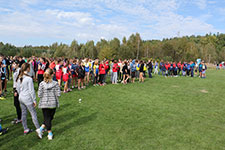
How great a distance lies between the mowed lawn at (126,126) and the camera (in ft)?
15.3

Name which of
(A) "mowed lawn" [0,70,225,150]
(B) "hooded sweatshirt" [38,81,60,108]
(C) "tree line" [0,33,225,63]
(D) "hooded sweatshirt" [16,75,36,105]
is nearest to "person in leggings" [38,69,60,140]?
(B) "hooded sweatshirt" [38,81,60,108]

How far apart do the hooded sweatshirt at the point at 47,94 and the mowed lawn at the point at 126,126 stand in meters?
1.10

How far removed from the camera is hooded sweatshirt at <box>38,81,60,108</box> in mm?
4574

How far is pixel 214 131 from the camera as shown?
5668mm

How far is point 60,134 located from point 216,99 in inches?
369

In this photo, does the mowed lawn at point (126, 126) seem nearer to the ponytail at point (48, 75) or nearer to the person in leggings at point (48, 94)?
the person in leggings at point (48, 94)

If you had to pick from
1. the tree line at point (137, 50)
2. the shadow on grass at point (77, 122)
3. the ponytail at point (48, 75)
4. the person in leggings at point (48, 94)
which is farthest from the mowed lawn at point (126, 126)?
the tree line at point (137, 50)

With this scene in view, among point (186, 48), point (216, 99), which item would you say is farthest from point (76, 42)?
point (216, 99)

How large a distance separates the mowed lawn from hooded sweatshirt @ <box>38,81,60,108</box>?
110 cm

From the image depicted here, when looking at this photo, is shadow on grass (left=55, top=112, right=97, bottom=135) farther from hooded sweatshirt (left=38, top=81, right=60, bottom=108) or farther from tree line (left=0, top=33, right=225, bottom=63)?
tree line (left=0, top=33, right=225, bottom=63)

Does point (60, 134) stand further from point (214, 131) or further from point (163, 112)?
point (214, 131)

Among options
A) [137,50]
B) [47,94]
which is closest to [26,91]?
[47,94]

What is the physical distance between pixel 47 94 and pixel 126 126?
2912 mm

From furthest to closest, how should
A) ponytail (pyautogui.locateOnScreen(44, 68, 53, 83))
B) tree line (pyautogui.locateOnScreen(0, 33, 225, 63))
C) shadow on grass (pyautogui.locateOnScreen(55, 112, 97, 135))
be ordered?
tree line (pyautogui.locateOnScreen(0, 33, 225, 63)), shadow on grass (pyautogui.locateOnScreen(55, 112, 97, 135)), ponytail (pyautogui.locateOnScreen(44, 68, 53, 83))
